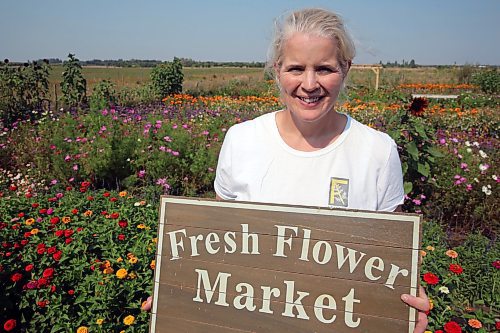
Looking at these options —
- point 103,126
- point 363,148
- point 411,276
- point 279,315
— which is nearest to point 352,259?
point 411,276

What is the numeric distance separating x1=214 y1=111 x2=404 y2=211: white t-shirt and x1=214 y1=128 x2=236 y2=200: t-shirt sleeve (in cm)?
6

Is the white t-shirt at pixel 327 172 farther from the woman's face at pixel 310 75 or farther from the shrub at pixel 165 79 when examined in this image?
the shrub at pixel 165 79

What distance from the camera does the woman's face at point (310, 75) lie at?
1312 mm

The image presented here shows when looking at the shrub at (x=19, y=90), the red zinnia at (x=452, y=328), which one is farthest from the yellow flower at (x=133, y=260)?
the shrub at (x=19, y=90)

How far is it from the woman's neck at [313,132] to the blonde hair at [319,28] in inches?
6.8

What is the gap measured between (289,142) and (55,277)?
1.54 meters

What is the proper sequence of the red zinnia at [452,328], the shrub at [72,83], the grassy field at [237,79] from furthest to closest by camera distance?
the grassy field at [237,79] < the shrub at [72,83] < the red zinnia at [452,328]

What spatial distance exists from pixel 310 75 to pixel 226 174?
48 centimetres

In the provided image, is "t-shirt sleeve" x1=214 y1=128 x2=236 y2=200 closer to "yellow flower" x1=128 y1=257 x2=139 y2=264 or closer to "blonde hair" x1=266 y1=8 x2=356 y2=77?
"blonde hair" x1=266 y1=8 x2=356 y2=77

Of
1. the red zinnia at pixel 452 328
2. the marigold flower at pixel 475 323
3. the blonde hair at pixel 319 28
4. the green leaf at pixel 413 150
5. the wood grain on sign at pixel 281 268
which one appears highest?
the blonde hair at pixel 319 28

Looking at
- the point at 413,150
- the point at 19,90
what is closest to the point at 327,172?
the point at 413,150

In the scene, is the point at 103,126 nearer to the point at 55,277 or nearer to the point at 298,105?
the point at 55,277

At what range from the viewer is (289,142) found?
4.80ft

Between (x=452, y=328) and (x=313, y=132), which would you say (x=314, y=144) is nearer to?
(x=313, y=132)
